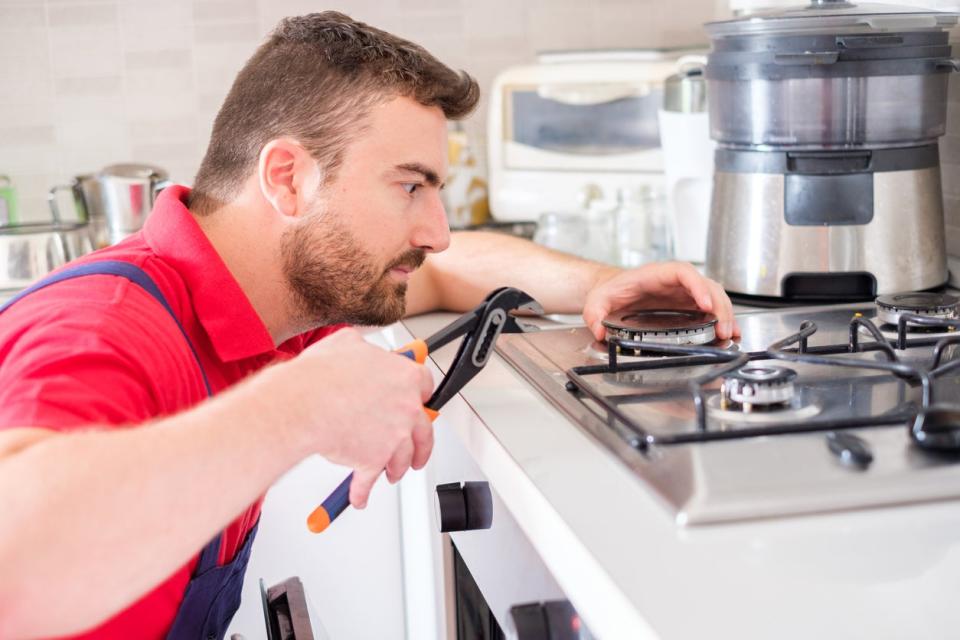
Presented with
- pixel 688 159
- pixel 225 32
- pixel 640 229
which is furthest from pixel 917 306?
pixel 225 32

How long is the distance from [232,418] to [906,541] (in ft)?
1.33

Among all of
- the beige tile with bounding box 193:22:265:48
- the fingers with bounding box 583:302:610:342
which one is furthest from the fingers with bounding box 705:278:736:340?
the beige tile with bounding box 193:22:265:48

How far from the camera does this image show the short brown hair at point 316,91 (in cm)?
116

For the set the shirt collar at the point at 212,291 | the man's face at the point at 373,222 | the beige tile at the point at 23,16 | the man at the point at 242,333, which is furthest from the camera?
the beige tile at the point at 23,16

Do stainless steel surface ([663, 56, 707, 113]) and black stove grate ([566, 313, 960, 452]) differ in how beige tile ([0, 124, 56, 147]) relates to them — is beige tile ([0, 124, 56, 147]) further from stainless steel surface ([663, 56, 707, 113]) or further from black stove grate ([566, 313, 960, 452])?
black stove grate ([566, 313, 960, 452])

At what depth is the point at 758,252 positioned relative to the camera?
4.55ft

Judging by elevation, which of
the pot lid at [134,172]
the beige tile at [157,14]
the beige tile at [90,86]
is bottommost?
the pot lid at [134,172]

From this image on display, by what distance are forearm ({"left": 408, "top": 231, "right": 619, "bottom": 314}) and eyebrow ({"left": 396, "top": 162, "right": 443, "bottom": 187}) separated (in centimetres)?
29

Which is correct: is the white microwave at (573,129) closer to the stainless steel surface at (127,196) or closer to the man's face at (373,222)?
the stainless steel surface at (127,196)

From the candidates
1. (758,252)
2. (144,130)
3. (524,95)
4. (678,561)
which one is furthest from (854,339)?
(144,130)

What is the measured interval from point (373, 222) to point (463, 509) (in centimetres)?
32

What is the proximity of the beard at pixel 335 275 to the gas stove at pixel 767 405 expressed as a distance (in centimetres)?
13

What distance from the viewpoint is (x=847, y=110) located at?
1.33m

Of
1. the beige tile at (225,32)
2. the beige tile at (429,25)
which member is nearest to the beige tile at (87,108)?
the beige tile at (225,32)
